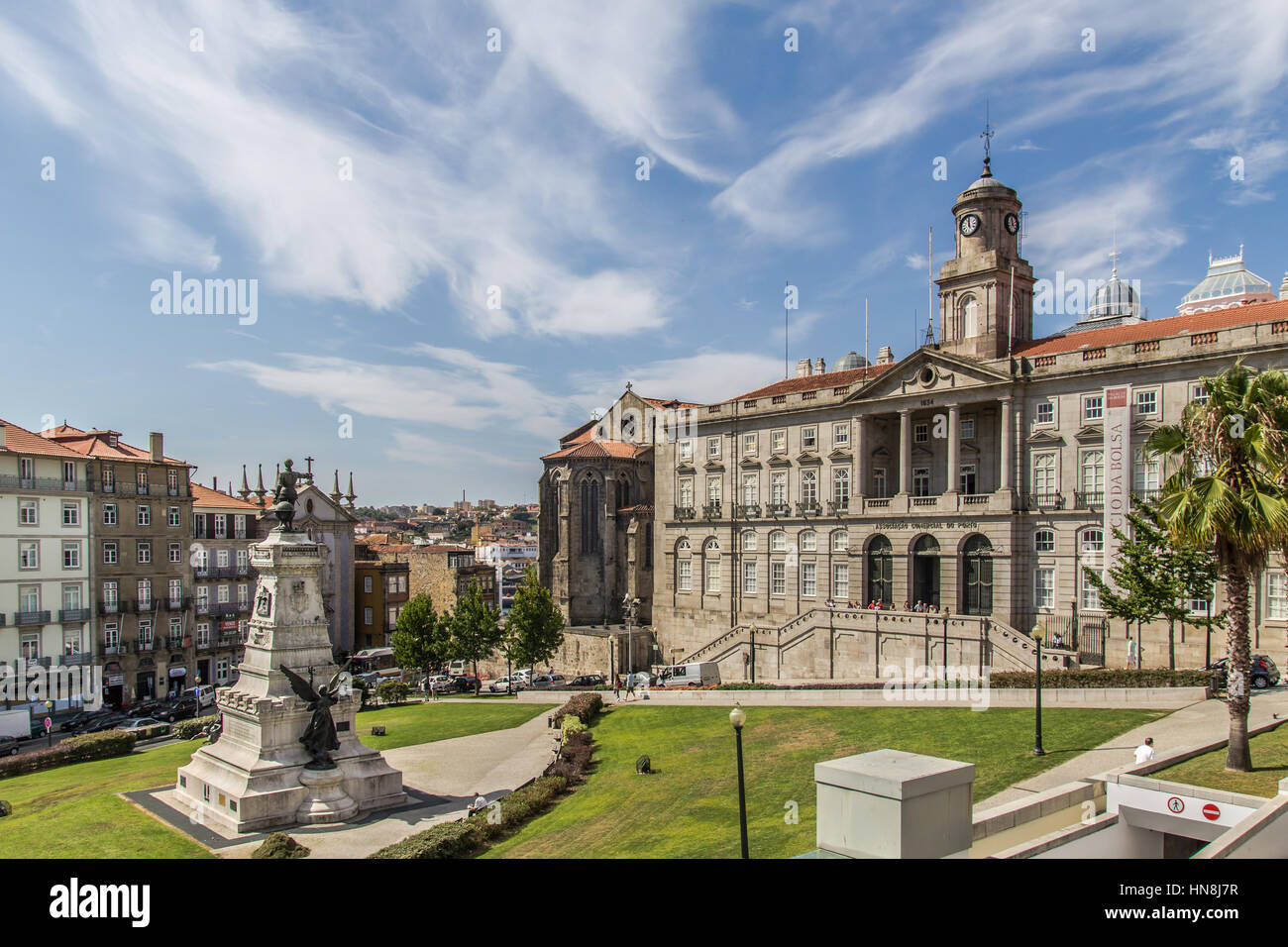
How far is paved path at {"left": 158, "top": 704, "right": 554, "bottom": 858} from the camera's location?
949 inches

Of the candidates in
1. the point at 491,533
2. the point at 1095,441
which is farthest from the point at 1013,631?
the point at 491,533

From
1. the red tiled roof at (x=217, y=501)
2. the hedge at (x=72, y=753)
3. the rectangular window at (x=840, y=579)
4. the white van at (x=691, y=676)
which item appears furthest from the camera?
the red tiled roof at (x=217, y=501)

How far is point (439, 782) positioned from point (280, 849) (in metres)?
9.93

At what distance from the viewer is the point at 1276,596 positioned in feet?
124

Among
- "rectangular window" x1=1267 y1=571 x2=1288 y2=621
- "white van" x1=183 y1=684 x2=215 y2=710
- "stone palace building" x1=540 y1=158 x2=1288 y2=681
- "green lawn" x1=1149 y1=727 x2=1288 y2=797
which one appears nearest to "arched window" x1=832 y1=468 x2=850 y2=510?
"stone palace building" x1=540 y1=158 x2=1288 y2=681

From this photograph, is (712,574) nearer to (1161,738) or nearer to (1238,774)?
(1161,738)

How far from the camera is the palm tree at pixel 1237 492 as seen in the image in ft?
63.8

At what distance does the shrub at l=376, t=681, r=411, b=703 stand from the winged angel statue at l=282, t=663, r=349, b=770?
2679 centimetres

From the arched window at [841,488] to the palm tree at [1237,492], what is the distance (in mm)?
33600

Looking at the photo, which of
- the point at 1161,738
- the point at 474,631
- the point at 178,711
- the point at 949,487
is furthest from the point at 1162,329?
the point at 178,711

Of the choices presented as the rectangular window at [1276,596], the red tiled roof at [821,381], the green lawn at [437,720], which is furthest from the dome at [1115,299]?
the green lawn at [437,720]

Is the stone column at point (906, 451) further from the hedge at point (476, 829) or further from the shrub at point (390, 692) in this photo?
the shrub at point (390, 692)
